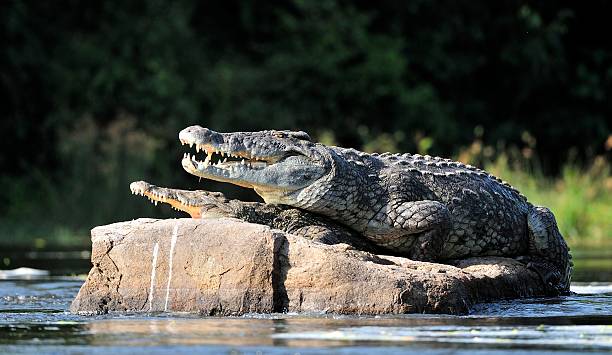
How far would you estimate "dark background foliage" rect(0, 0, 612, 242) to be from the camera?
27.6 meters

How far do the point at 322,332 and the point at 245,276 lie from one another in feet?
4.47

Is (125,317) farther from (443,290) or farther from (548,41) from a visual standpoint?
(548,41)

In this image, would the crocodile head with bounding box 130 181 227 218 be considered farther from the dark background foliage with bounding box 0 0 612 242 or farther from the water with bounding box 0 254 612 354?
the dark background foliage with bounding box 0 0 612 242

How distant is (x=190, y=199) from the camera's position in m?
9.91

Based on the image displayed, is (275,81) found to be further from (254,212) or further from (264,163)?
(254,212)

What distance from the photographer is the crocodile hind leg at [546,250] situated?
10711mm

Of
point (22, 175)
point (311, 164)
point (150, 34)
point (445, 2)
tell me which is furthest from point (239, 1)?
point (311, 164)

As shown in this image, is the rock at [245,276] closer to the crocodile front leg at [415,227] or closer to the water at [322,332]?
the water at [322,332]

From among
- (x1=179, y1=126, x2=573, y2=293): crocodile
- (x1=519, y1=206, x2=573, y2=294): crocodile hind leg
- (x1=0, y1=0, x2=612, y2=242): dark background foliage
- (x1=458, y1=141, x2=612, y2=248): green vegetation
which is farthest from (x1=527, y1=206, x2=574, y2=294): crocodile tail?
(x1=0, y1=0, x2=612, y2=242): dark background foliage

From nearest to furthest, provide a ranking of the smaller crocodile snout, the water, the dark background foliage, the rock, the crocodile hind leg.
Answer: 1. the water
2. the rock
3. the smaller crocodile snout
4. the crocodile hind leg
5. the dark background foliage

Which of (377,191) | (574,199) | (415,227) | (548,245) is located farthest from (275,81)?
(415,227)

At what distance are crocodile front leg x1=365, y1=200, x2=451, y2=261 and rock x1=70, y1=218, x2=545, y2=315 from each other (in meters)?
0.79

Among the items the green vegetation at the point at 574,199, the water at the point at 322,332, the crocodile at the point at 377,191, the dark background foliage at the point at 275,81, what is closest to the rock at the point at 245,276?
the water at the point at 322,332

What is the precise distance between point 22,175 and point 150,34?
13.7 feet
